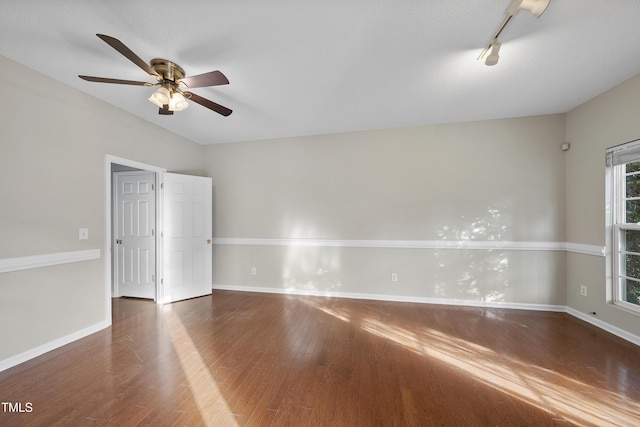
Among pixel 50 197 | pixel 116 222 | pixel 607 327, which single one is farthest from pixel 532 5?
pixel 116 222

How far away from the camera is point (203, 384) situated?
1.92 metres

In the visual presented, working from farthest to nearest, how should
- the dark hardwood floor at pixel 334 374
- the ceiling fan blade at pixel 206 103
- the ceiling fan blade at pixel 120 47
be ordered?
the ceiling fan blade at pixel 206 103
the dark hardwood floor at pixel 334 374
the ceiling fan blade at pixel 120 47

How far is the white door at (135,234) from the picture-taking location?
3.91 m

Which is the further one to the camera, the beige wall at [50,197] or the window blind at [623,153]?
the window blind at [623,153]

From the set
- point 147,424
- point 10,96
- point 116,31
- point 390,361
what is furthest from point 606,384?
point 10,96

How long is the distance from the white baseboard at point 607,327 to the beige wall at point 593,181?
4 centimetres

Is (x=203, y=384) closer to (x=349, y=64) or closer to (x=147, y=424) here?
(x=147, y=424)

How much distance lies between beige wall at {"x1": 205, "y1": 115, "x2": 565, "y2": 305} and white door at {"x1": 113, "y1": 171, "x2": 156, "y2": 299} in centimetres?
104

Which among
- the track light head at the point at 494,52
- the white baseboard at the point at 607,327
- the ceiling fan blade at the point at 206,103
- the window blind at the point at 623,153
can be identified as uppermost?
the track light head at the point at 494,52

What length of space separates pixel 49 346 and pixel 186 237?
192 cm

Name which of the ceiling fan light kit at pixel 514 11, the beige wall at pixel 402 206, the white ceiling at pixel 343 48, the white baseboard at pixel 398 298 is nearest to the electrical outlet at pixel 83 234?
the white ceiling at pixel 343 48

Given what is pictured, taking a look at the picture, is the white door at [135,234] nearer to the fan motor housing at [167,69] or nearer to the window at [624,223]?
the fan motor housing at [167,69]

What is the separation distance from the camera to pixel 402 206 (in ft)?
12.7

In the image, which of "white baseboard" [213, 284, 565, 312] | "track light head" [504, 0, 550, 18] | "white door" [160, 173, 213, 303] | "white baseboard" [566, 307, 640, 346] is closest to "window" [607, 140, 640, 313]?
"white baseboard" [566, 307, 640, 346]
